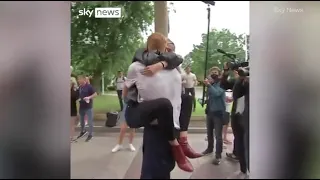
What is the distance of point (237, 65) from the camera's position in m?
1.36

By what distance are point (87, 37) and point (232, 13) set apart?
0.62m

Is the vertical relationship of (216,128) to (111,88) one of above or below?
below

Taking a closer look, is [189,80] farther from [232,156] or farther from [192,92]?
[232,156]

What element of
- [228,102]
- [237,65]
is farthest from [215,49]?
[228,102]

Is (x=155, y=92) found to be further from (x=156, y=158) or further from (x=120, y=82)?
(x=156, y=158)

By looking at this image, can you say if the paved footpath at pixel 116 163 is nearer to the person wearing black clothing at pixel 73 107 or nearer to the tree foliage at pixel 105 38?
the person wearing black clothing at pixel 73 107

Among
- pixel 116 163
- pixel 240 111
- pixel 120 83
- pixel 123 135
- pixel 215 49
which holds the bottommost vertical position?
pixel 116 163

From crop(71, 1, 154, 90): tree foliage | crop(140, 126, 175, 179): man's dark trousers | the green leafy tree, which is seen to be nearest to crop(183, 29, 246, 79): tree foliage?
the green leafy tree

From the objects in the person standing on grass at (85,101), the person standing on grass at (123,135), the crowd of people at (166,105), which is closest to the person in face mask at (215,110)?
the crowd of people at (166,105)

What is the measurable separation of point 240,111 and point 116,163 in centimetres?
57

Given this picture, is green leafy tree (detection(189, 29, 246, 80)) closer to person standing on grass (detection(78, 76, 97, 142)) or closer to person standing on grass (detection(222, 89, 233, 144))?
person standing on grass (detection(222, 89, 233, 144))

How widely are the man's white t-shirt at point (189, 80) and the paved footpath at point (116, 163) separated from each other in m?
0.22

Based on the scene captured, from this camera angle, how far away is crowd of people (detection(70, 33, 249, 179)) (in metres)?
1.32

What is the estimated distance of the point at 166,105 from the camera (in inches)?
51.7
